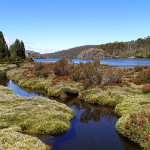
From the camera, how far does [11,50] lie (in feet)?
372

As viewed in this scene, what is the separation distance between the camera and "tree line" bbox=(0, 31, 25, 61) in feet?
342

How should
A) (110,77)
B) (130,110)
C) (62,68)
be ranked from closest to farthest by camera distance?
1. (130,110)
2. (110,77)
3. (62,68)

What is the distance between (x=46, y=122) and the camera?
45.0 ft

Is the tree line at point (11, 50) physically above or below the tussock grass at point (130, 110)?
above

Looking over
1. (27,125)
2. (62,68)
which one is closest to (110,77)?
(62,68)

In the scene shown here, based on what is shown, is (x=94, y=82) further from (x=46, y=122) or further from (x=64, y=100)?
(x=46, y=122)

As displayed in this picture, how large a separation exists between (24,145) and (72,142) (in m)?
3.88

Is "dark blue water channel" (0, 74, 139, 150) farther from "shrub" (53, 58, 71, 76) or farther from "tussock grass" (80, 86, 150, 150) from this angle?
"shrub" (53, 58, 71, 76)

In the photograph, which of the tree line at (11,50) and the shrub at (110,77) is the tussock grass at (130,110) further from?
the tree line at (11,50)

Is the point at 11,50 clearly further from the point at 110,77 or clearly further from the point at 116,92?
the point at 116,92

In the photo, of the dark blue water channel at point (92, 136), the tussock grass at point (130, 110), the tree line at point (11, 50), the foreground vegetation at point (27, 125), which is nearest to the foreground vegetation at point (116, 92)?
the tussock grass at point (130, 110)

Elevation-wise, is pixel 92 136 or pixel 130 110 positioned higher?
pixel 130 110

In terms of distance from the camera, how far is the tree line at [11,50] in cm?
10434

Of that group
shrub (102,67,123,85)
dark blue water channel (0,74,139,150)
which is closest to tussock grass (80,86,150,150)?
dark blue water channel (0,74,139,150)
